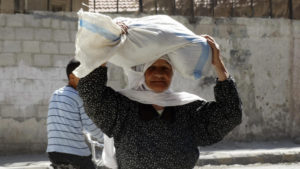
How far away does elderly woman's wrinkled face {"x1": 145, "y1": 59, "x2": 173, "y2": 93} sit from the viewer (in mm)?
2266

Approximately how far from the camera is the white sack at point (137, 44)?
6.85ft

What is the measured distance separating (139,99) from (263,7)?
25.5ft

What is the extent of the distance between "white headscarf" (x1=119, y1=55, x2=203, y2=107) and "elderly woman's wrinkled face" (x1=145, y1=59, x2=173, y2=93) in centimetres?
2

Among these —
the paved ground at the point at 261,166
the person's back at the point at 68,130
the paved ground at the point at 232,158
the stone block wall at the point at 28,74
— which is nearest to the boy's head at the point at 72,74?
the person's back at the point at 68,130

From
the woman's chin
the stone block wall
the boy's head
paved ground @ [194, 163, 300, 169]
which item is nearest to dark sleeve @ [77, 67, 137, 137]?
the woman's chin

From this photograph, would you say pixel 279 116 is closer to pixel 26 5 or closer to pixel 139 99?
pixel 26 5

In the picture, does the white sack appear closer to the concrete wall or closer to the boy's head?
the boy's head

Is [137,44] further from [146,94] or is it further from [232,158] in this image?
[232,158]

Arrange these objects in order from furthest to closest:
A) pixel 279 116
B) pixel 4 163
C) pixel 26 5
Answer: pixel 279 116, pixel 26 5, pixel 4 163

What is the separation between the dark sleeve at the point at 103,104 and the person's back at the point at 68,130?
114cm

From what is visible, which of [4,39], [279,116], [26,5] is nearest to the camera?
[4,39]

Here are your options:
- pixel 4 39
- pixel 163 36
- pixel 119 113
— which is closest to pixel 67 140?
pixel 119 113

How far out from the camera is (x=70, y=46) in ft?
26.1

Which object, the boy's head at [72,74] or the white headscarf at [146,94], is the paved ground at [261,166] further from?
the white headscarf at [146,94]
